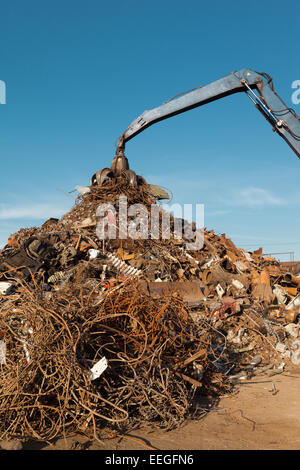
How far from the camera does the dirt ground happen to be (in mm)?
2732

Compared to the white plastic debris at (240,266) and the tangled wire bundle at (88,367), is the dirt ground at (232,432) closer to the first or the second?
the tangled wire bundle at (88,367)

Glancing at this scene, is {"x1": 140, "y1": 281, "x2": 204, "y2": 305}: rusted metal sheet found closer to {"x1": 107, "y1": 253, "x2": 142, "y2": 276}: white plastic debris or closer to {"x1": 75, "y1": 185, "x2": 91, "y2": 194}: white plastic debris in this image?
{"x1": 107, "y1": 253, "x2": 142, "y2": 276}: white plastic debris

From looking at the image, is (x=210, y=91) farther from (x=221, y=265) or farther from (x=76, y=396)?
(x=76, y=396)

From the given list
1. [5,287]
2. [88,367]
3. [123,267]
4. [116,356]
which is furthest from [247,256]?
[88,367]

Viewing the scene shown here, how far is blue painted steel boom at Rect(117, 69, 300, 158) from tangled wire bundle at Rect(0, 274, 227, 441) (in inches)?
209

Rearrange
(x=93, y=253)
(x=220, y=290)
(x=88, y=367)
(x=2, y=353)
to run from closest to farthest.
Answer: (x=88, y=367)
(x=2, y=353)
(x=220, y=290)
(x=93, y=253)

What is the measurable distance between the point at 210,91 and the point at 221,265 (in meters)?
4.35

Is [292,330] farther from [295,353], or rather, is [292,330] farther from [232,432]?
[232,432]

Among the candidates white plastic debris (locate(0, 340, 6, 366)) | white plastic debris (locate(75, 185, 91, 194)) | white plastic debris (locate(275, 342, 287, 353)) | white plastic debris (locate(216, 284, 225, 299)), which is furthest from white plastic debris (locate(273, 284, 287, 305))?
white plastic debris (locate(0, 340, 6, 366))

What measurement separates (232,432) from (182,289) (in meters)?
4.56

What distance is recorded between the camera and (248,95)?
8102 mm

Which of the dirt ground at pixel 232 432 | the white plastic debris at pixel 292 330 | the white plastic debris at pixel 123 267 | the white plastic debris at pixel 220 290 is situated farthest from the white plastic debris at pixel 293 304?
the dirt ground at pixel 232 432

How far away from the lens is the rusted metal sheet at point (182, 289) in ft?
23.2
